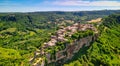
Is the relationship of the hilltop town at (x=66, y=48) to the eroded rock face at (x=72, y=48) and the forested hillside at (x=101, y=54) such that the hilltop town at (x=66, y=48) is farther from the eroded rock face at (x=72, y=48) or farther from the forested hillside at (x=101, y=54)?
the forested hillside at (x=101, y=54)

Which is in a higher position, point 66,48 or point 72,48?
point 66,48

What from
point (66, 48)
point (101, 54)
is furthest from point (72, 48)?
point (101, 54)

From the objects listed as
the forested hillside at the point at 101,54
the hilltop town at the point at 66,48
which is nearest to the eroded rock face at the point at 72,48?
the hilltop town at the point at 66,48

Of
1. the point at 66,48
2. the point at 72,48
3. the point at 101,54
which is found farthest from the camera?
the point at 101,54

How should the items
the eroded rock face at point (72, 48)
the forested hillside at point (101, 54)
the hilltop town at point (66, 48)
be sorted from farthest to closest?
the forested hillside at point (101, 54) < the eroded rock face at point (72, 48) < the hilltop town at point (66, 48)

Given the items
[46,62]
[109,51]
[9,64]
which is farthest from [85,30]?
[9,64]

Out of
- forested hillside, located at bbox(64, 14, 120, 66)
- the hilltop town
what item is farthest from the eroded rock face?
forested hillside, located at bbox(64, 14, 120, 66)

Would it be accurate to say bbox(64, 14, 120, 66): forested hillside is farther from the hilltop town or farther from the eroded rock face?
the hilltop town

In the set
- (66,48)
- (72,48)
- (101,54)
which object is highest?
(66,48)

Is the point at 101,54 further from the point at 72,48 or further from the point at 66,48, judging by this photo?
the point at 66,48

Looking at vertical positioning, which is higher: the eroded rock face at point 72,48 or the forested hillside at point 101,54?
the eroded rock face at point 72,48

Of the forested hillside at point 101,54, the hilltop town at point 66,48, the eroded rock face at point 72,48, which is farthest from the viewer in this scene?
the forested hillside at point 101,54
